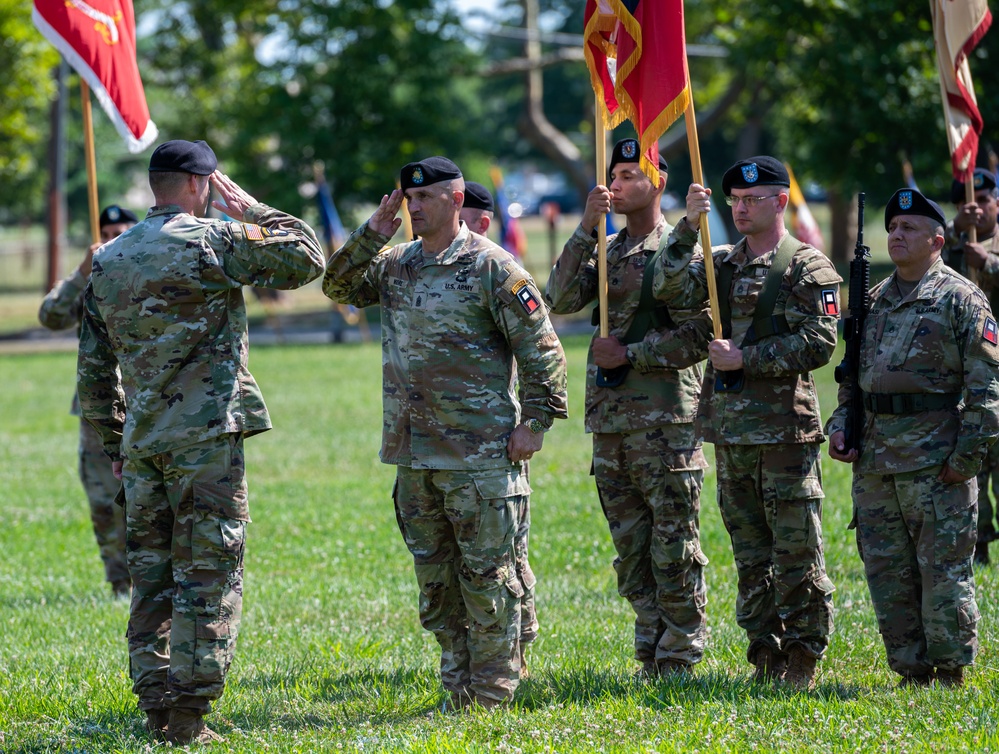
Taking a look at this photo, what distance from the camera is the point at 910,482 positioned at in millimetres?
6066

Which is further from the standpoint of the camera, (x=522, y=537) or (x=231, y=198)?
(x=522, y=537)

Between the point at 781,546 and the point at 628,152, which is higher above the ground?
the point at 628,152

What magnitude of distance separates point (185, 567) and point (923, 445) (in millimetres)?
3543

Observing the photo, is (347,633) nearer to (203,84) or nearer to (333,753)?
(333,753)

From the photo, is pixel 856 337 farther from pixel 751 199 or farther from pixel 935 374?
pixel 751 199

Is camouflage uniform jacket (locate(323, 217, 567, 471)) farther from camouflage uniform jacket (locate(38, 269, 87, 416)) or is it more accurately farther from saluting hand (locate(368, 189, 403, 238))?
camouflage uniform jacket (locate(38, 269, 87, 416))

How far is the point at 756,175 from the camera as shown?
6379 mm

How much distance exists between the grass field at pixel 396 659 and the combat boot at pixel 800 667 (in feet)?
0.24

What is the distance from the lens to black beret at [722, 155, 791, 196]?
21.0 ft

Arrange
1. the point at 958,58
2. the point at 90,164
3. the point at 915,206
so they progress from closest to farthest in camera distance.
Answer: the point at 915,206 < the point at 90,164 < the point at 958,58

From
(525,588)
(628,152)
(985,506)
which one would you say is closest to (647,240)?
(628,152)

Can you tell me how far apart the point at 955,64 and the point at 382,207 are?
4223mm

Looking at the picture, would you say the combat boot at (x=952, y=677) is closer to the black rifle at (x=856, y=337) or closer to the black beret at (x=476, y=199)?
the black rifle at (x=856, y=337)

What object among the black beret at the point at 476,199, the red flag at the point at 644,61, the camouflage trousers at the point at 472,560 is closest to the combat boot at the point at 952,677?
the camouflage trousers at the point at 472,560
